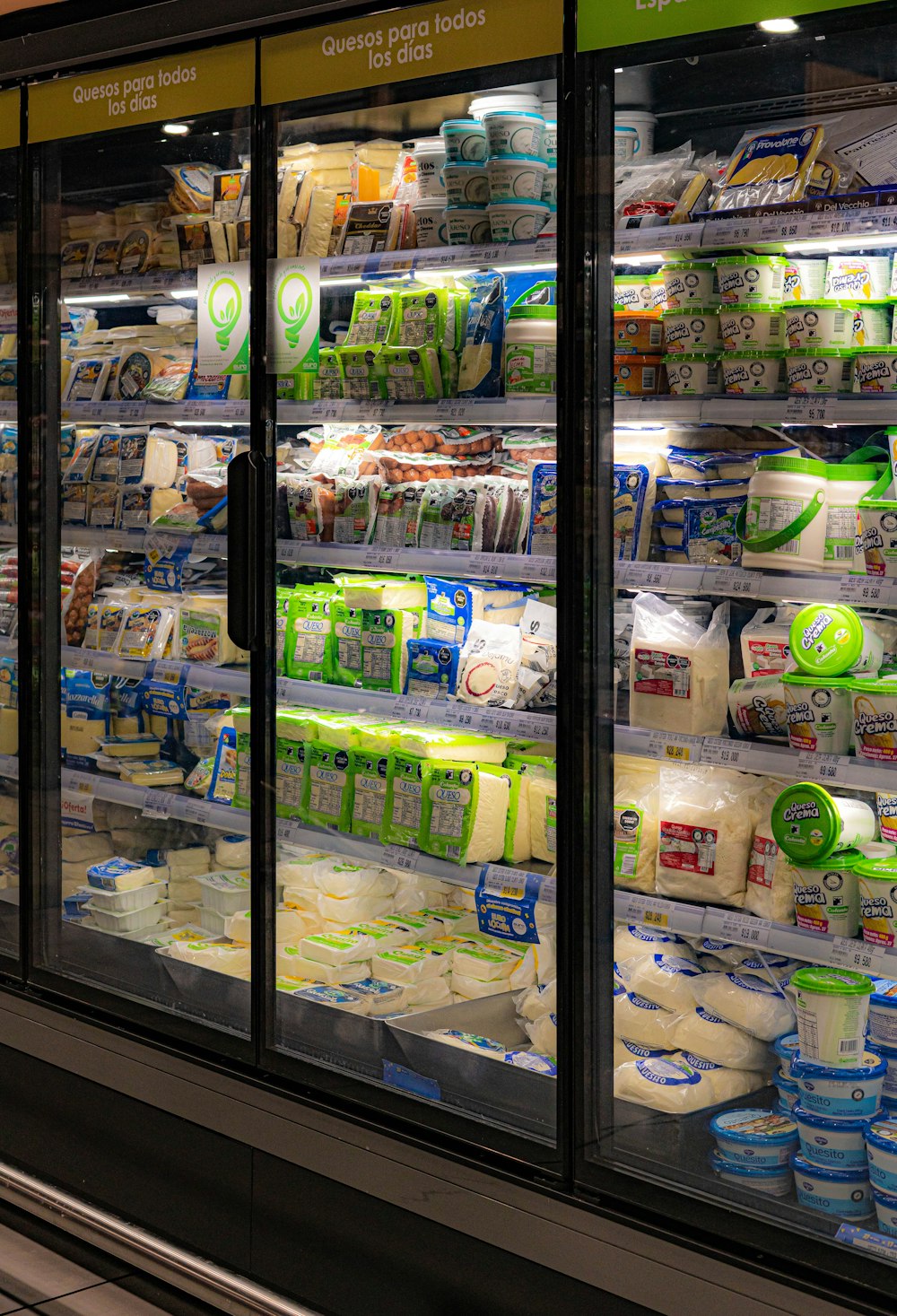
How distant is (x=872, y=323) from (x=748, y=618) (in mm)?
590

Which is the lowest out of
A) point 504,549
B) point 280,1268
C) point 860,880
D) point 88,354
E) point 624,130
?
point 280,1268

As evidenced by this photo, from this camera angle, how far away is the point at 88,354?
11.7 ft

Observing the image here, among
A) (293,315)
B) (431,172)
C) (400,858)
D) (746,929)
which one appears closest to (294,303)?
(293,315)

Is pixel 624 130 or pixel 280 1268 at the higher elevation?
pixel 624 130

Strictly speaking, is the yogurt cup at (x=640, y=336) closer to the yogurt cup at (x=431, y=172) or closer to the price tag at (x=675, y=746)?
the yogurt cup at (x=431, y=172)

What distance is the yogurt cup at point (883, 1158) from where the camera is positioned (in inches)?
83.2

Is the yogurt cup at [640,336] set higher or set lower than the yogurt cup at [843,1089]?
higher

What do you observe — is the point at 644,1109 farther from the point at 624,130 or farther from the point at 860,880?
the point at 624,130

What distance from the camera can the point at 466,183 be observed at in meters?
2.65

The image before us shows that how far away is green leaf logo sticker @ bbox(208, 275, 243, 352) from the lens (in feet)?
9.71

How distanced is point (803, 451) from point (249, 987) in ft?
5.29

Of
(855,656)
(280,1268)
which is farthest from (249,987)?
(855,656)

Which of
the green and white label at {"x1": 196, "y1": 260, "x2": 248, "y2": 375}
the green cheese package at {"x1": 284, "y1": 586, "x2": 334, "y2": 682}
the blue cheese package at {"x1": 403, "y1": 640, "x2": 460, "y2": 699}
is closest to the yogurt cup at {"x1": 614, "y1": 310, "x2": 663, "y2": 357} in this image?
the blue cheese package at {"x1": 403, "y1": 640, "x2": 460, "y2": 699}

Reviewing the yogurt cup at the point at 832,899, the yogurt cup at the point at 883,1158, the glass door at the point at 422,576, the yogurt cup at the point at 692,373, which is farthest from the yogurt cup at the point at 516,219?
the yogurt cup at the point at 883,1158
